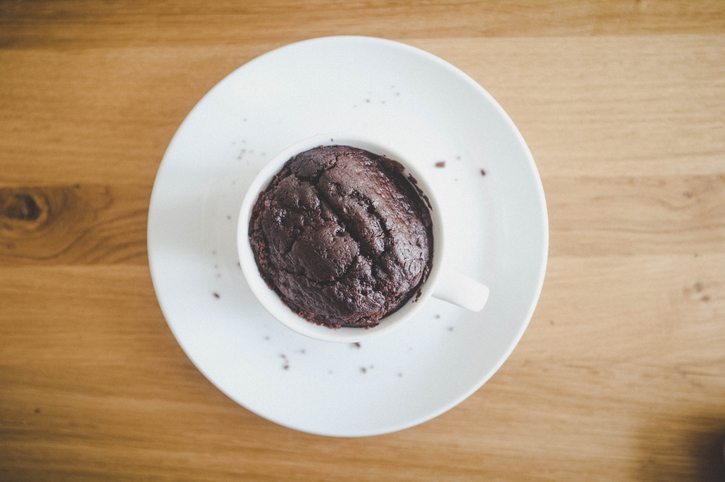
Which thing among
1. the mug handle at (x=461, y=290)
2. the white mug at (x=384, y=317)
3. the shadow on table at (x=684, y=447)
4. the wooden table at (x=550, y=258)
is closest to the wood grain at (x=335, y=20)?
the wooden table at (x=550, y=258)

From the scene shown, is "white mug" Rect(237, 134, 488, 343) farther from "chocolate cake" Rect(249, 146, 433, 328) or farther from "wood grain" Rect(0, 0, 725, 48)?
"wood grain" Rect(0, 0, 725, 48)

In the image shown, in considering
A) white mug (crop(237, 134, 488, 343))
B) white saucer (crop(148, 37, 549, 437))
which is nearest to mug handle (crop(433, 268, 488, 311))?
white mug (crop(237, 134, 488, 343))

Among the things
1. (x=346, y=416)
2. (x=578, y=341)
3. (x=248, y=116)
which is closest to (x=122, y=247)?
(x=248, y=116)

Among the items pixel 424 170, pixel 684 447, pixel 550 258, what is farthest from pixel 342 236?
pixel 684 447

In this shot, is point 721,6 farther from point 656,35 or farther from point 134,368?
point 134,368

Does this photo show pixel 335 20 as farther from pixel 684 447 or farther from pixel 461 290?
pixel 684 447

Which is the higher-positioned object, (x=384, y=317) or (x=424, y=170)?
(x=424, y=170)
